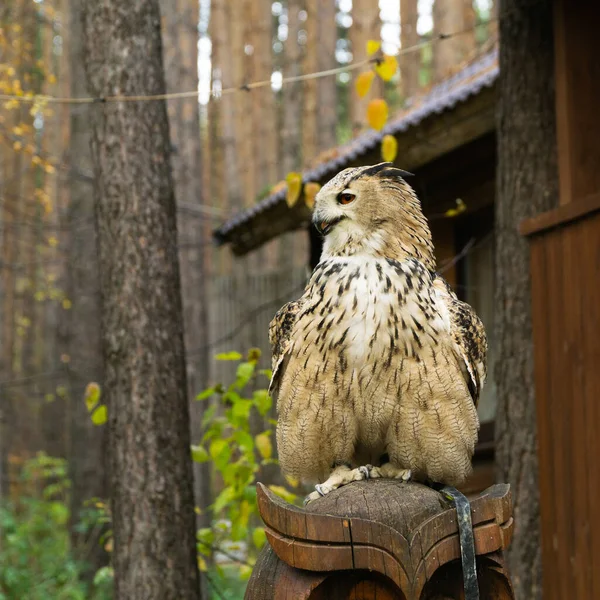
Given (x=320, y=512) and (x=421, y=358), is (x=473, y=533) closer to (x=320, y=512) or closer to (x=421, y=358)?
(x=320, y=512)

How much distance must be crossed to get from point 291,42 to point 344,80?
14.6ft

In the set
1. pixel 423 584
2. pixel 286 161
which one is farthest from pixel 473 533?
pixel 286 161

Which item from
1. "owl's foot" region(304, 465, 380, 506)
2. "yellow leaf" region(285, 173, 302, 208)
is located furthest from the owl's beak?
"yellow leaf" region(285, 173, 302, 208)

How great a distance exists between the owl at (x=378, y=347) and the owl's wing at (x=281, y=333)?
2 centimetres

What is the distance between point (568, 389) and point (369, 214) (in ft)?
7.56

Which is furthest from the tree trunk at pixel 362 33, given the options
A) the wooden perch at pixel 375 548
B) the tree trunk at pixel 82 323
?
the wooden perch at pixel 375 548

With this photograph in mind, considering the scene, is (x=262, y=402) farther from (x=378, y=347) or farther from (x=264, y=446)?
(x=378, y=347)

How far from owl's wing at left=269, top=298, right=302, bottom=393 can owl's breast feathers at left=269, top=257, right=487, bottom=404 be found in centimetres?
13

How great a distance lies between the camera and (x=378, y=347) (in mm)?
2438

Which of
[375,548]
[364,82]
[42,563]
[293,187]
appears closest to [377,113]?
[364,82]

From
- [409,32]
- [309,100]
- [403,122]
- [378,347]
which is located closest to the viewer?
[378,347]

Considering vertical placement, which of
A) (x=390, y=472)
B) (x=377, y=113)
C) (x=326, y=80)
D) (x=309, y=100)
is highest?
(x=309, y=100)

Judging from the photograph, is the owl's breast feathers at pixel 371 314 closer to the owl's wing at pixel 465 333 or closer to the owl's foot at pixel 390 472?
the owl's wing at pixel 465 333

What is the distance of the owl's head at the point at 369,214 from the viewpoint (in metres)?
2.48
